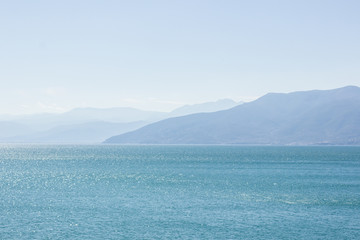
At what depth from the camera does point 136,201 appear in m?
73.8

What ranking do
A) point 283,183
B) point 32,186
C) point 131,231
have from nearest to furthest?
point 131,231 < point 32,186 < point 283,183

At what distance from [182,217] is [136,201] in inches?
621

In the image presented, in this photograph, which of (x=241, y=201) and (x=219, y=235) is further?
(x=241, y=201)

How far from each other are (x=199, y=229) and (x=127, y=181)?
55.0m

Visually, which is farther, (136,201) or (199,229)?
(136,201)

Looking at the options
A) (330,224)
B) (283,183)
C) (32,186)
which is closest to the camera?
(330,224)

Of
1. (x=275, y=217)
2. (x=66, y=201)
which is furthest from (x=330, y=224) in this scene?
(x=66, y=201)

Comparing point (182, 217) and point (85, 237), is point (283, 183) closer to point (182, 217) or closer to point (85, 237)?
point (182, 217)

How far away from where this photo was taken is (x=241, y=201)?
7388cm

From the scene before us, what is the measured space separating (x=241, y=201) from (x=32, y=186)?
47298 millimetres

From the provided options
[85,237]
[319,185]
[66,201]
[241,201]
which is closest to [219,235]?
[85,237]

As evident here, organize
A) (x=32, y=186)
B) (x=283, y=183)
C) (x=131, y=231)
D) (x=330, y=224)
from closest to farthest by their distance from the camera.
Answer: (x=131, y=231), (x=330, y=224), (x=32, y=186), (x=283, y=183)

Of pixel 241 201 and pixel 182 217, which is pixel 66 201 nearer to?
pixel 182 217

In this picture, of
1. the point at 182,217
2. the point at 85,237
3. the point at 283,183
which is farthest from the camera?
the point at 283,183
